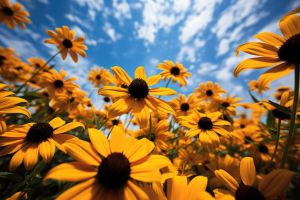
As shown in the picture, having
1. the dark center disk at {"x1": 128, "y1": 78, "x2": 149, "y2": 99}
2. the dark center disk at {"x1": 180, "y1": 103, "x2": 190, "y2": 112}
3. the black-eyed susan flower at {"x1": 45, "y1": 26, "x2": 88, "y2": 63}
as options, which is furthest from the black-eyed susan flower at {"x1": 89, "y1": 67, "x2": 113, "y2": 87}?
the dark center disk at {"x1": 128, "y1": 78, "x2": 149, "y2": 99}

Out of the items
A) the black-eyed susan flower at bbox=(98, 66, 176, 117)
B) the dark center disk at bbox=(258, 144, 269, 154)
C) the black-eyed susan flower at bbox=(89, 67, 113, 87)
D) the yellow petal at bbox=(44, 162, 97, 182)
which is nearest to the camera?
the yellow petal at bbox=(44, 162, 97, 182)

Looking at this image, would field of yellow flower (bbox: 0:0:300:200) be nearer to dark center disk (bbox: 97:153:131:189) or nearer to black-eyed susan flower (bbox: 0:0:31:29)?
dark center disk (bbox: 97:153:131:189)

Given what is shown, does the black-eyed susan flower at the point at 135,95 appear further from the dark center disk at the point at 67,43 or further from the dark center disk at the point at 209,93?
the dark center disk at the point at 209,93

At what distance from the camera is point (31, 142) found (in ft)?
6.48

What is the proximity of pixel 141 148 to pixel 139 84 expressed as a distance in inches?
43.0

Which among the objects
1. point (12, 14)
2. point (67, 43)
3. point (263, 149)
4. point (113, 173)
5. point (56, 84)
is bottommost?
point (263, 149)

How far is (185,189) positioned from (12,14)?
7.02m

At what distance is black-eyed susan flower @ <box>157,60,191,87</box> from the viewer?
4980 millimetres

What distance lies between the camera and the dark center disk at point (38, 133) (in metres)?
1.97

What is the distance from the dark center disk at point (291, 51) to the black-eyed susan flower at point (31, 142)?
1.95 m

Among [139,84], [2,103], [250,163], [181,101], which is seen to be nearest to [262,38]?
[250,163]

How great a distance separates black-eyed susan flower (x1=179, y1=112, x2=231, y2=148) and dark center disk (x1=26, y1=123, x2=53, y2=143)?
180cm

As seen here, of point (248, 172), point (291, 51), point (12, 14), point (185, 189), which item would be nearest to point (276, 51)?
point (291, 51)

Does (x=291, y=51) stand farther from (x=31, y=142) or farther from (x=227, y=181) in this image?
(x=31, y=142)
